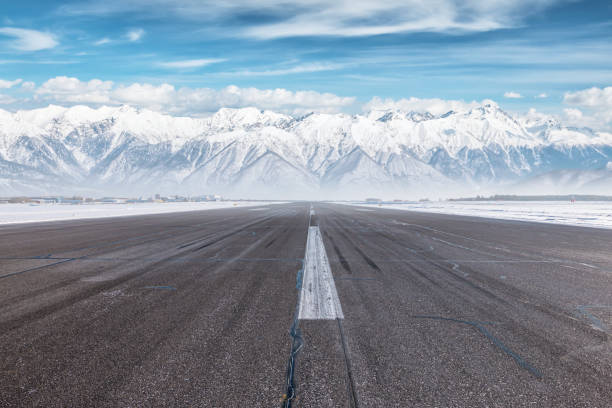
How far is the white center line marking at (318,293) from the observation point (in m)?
5.72

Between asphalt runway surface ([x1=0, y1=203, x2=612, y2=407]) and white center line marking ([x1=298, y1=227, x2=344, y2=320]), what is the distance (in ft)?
0.54

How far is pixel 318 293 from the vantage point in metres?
6.97

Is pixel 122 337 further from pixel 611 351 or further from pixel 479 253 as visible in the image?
pixel 479 253

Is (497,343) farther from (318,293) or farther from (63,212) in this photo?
(63,212)

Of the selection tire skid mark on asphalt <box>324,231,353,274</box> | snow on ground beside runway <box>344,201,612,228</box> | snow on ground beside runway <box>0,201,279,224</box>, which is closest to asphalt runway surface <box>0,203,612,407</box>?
tire skid mark on asphalt <box>324,231,353,274</box>

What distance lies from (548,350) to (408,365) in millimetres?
1686

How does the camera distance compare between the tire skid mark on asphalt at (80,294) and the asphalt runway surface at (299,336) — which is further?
the tire skid mark on asphalt at (80,294)

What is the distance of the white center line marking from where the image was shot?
18.8ft

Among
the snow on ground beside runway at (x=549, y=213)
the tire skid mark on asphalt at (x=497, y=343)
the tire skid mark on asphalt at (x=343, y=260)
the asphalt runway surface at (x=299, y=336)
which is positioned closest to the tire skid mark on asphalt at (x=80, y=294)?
the asphalt runway surface at (x=299, y=336)

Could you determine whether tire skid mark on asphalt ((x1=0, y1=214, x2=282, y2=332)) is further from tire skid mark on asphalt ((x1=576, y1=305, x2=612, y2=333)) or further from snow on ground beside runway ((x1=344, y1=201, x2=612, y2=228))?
snow on ground beside runway ((x1=344, y1=201, x2=612, y2=228))

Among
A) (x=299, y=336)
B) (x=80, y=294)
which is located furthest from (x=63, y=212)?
(x=299, y=336)

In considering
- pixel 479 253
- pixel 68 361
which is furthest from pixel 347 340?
pixel 479 253

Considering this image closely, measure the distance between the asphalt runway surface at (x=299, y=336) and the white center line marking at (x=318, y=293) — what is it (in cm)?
17

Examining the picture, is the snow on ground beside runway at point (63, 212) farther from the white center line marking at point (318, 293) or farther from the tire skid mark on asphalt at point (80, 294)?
the white center line marking at point (318, 293)
